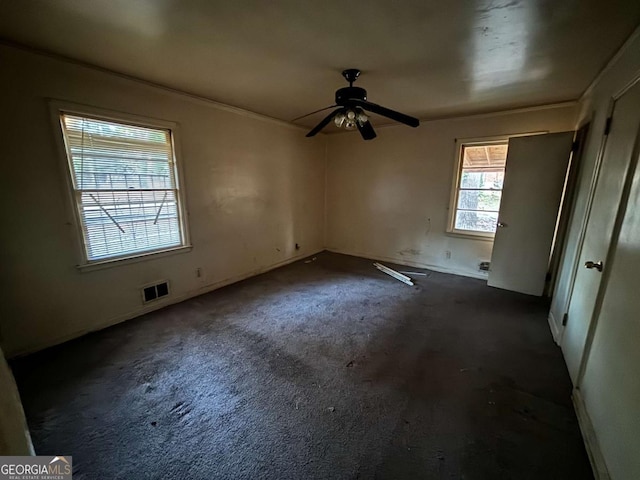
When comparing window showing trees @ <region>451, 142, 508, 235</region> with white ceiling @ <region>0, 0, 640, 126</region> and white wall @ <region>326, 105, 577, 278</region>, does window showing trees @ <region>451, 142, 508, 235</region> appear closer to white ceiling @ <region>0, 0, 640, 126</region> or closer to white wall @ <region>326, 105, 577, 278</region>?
white wall @ <region>326, 105, 577, 278</region>

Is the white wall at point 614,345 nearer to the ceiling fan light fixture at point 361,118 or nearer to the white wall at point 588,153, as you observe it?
the white wall at point 588,153

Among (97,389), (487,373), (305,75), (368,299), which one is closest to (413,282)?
(368,299)

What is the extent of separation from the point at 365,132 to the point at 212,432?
101 inches

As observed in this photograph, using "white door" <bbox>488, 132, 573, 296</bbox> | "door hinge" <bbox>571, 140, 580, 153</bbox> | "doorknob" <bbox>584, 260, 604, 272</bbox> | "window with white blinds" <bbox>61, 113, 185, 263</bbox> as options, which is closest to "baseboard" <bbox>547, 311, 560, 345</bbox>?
"white door" <bbox>488, 132, 573, 296</bbox>

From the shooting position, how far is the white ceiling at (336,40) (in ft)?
4.89

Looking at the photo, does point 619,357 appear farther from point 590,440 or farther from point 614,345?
point 590,440

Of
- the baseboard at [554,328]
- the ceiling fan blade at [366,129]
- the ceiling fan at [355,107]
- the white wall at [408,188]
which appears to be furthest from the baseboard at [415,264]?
the ceiling fan at [355,107]

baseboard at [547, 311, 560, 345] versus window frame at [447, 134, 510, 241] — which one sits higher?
window frame at [447, 134, 510, 241]

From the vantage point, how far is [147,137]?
2.73 m

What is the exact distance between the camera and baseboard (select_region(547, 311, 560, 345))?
2.39 meters

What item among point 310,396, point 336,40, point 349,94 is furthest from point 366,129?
point 310,396

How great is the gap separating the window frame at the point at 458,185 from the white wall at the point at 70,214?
2510 millimetres

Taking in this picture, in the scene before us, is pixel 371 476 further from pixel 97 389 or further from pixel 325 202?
pixel 325 202

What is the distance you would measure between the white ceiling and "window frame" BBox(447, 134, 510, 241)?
86 cm
